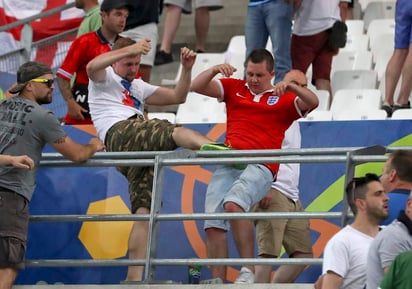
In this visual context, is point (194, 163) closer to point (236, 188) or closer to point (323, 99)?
point (236, 188)

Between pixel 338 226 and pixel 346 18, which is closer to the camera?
pixel 338 226

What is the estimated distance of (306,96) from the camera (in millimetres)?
9539

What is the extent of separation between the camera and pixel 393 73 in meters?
11.6

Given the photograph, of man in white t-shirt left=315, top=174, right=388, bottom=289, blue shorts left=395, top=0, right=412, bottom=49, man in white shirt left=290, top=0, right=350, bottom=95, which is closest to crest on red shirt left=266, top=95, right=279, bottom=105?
man in white t-shirt left=315, top=174, right=388, bottom=289

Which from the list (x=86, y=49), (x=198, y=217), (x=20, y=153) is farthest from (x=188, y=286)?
(x=86, y=49)

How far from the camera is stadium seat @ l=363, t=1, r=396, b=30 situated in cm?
1380

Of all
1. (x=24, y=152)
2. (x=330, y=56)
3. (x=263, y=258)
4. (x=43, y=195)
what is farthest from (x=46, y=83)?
(x=330, y=56)

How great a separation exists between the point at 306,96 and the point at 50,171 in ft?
7.06

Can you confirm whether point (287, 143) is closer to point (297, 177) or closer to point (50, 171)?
point (297, 177)

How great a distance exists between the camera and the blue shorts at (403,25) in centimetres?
1159

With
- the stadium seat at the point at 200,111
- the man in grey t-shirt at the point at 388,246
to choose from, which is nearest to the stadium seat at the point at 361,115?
the stadium seat at the point at 200,111

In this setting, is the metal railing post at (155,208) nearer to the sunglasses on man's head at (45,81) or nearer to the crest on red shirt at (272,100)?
the crest on red shirt at (272,100)

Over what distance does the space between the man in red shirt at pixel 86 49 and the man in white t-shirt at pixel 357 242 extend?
11.3 ft

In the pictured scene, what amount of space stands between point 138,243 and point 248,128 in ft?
3.46
